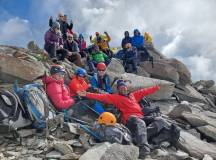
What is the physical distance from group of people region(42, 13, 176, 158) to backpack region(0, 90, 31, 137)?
171 cm

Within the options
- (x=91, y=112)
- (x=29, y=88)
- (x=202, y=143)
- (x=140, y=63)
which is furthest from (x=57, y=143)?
(x=140, y=63)

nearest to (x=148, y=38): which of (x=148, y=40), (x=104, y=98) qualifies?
(x=148, y=40)

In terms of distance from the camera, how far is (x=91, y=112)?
15.4m

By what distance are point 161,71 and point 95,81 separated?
8496 millimetres

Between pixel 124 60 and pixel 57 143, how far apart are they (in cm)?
1210

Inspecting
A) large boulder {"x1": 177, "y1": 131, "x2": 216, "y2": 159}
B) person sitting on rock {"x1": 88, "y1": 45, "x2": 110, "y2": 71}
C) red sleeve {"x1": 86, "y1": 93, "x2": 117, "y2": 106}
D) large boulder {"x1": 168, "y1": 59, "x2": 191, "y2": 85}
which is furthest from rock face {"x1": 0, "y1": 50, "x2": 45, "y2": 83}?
large boulder {"x1": 168, "y1": 59, "x2": 191, "y2": 85}

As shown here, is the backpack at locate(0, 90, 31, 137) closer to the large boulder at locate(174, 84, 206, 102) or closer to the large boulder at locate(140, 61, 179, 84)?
the large boulder at locate(174, 84, 206, 102)

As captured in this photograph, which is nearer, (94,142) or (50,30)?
(94,142)

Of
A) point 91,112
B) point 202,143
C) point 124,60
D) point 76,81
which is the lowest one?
point 202,143

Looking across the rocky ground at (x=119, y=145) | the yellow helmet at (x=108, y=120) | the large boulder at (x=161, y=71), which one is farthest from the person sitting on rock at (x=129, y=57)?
the yellow helmet at (x=108, y=120)

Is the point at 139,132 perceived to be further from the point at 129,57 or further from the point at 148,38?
the point at 148,38

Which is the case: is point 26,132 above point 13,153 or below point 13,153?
above

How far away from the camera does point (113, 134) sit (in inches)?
504

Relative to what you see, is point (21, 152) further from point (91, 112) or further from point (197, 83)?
point (197, 83)
